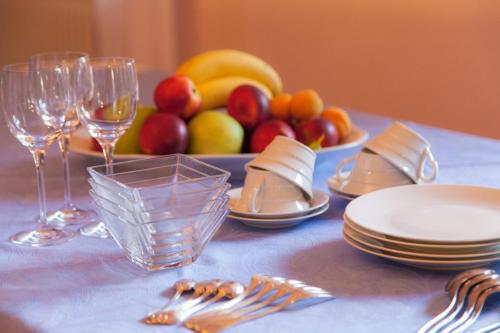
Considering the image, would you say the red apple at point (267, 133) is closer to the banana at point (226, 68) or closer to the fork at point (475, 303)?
the banana at point (226, 68)

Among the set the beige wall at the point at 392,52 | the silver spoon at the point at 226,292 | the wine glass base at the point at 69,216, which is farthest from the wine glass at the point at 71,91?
the beige wall at the point at 392,52

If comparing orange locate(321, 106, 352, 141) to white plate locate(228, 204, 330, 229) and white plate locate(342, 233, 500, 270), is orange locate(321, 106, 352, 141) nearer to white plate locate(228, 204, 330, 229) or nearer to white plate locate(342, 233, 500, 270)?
white plate locate(228, 204, 330, 229)

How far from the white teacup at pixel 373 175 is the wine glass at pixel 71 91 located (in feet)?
1.20

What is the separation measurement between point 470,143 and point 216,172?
0.69m

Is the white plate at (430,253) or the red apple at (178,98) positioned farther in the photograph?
the red apple at (178,98)

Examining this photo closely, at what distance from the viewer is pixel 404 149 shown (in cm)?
101

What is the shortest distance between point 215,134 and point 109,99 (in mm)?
319

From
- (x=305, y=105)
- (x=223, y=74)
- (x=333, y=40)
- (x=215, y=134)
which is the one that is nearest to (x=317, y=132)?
(x=305, y=105)

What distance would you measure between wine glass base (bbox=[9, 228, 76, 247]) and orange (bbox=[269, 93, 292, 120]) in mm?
501

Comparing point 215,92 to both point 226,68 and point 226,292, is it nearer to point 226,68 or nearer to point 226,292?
point 226,68

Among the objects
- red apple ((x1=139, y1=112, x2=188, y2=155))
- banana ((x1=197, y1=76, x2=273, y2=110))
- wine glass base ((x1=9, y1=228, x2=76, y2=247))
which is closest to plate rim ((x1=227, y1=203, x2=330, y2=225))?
wine glass base ((x1=9, y1=228, x2=76, y2=247))

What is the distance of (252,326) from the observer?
0.66 metres

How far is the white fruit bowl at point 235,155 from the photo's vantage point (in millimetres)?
1177

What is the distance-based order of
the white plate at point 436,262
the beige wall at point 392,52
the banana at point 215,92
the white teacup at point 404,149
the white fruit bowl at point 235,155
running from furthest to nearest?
the beige wall at point 392,52 < the banana at point 215,92 < the white fruit bowl at point 235,155 < the white teacup at point 404,149 < the white plate at point 436,262
